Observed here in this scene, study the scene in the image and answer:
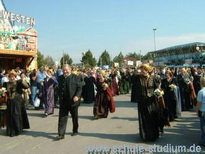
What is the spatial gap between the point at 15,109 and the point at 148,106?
3.56m

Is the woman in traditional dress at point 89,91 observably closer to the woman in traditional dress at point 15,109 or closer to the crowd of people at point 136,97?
the crowd of people at point 136,97

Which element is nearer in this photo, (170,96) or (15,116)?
(15,116)

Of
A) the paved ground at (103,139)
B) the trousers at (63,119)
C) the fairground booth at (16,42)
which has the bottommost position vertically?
the paved ground at (103,139)

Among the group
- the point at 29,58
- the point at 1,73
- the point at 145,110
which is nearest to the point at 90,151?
the point at 145,110

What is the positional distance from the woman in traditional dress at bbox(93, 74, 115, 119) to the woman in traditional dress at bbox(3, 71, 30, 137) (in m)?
2.72

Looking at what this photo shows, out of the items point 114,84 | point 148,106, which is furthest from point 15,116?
point 114,84

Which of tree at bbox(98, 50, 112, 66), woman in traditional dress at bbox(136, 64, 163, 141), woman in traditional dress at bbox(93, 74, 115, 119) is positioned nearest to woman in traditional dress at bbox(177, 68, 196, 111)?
woman in traditional dress at bbox(93, 74, 115, 119)

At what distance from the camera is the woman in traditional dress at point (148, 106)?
6.12m

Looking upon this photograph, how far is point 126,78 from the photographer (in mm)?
19297

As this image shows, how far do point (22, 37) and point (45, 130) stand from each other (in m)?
19.5

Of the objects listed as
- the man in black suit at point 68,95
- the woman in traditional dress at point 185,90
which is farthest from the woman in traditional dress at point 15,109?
the woman in traditional dress at point 185,90

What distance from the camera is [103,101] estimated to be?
9484mm

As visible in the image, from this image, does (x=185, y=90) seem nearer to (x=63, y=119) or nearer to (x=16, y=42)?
(x=63, y=119)

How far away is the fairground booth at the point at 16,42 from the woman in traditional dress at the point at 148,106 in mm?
16578
